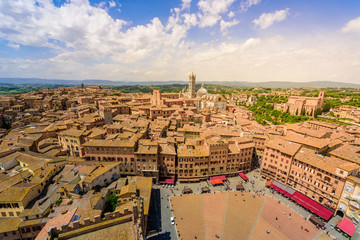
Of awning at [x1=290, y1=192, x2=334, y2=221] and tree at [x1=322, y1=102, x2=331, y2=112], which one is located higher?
tree at [x1=322, y1=102, x2=331, y2=112]

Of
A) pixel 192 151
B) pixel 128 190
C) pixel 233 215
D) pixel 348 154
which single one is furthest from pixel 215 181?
pixel 348 154

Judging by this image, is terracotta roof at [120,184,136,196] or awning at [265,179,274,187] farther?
awning at [265,179,274,187]

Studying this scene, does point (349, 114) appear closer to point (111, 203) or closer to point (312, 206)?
point (312, 206)

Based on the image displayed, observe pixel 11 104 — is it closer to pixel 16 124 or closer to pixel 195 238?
pixel 16 124

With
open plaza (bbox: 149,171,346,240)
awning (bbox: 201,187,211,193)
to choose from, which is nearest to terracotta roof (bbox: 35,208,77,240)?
open plaza (bbox: 149,171,346,240)

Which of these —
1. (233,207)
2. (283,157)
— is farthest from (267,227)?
(283,157)

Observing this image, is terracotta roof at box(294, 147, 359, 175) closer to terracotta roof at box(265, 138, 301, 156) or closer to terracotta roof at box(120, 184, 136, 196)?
terracotta roof at box(265, 138, 301, 156)

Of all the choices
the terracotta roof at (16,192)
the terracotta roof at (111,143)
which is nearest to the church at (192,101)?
the terracotta roof at (111,143)
